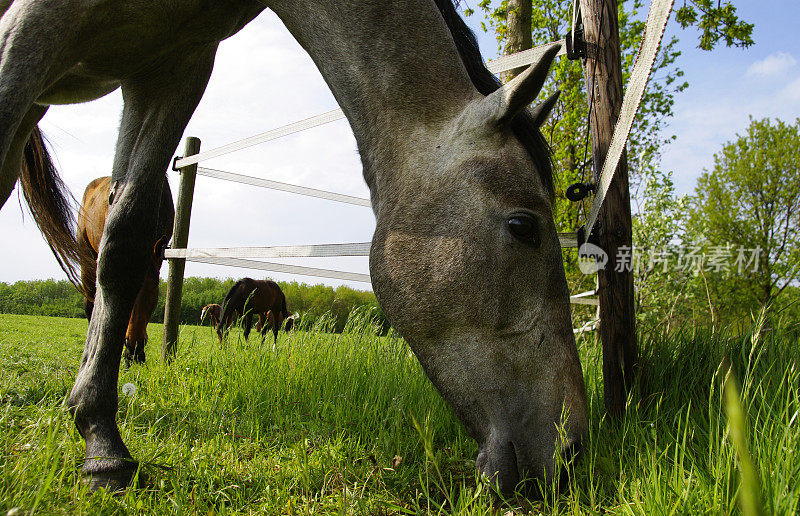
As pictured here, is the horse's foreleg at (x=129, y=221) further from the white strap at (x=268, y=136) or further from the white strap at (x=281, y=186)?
the white strap at (x=281, y=186)

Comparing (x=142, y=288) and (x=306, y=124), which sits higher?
(x=306, y=124)

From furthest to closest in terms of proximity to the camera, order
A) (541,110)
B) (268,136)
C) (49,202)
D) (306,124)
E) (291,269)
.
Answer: (268,136), (291,269), (306,124), (49,202), (541,110)

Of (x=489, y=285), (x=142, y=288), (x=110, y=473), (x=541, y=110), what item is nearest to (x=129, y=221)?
(x=110, y=473)

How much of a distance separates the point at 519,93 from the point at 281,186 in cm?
341

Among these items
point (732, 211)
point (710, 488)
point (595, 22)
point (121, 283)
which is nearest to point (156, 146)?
point (121, 283)

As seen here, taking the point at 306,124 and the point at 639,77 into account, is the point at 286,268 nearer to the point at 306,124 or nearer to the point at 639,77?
the point at 306,124

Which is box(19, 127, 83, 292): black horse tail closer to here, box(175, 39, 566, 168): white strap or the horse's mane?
box(175, 39, 566, 168): white strap

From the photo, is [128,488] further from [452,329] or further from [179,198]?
[179,198]

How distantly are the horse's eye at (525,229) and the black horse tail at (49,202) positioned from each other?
3.12m

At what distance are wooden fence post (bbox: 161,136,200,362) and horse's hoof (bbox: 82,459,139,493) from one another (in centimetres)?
306

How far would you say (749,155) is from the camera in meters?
20.4

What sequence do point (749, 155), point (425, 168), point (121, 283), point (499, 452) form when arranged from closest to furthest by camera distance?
point (499, 452), point (425, 168), point (121, 283), point (749, 155)

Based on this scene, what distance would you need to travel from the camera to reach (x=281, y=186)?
4.84 meters

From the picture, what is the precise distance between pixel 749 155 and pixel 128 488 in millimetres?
24695
